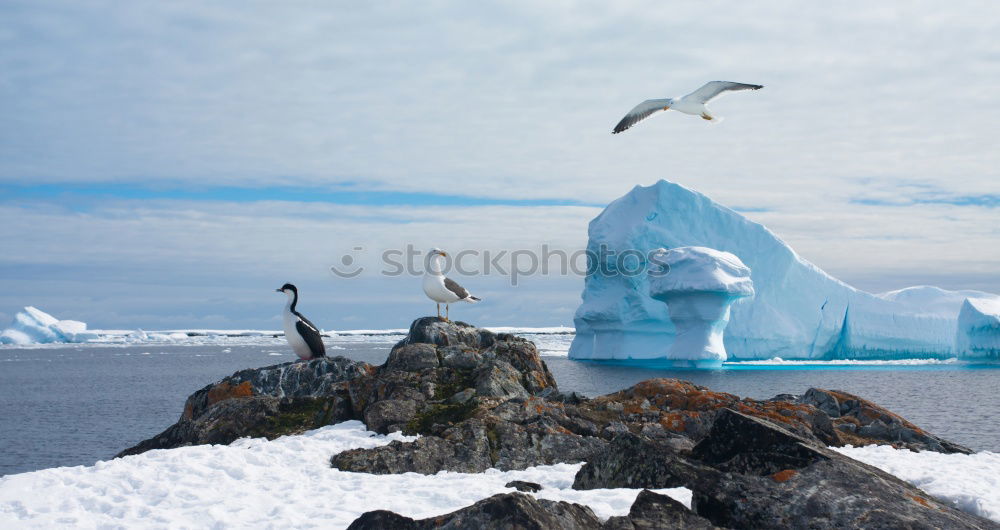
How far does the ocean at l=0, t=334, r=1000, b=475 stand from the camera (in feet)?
79.4

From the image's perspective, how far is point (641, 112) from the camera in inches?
642

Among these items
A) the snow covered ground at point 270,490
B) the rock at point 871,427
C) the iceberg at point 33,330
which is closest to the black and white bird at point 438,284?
the snow covered ground at point 270,490

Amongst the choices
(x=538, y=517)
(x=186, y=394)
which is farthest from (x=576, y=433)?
(x=186, y=394)

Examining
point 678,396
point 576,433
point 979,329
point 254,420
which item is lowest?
point 979,329

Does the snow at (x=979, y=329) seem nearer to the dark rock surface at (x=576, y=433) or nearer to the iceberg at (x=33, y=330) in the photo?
the dark rock surface at (x=576, y=433)

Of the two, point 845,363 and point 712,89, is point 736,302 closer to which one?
point 845,363

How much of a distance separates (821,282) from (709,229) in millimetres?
7502

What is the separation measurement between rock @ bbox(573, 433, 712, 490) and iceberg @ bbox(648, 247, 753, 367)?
3391 centimetres

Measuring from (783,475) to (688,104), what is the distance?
1122cm

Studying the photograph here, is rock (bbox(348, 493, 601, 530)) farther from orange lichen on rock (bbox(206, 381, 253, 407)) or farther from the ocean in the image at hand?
the ocean

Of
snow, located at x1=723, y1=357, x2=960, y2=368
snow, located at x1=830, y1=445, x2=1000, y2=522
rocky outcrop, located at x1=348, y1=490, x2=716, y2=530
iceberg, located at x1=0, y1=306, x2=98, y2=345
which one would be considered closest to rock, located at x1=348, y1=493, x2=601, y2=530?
rocky outcrop, located at x1=348, y1=490, x2=716, y2=530

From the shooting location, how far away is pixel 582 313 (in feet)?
157

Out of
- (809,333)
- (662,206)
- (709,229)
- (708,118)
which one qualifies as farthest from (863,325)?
(708,118)

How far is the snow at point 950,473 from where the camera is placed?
6730 mm
